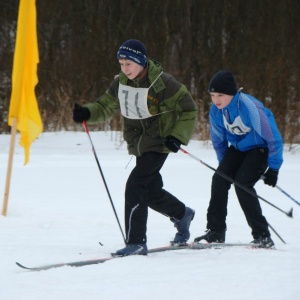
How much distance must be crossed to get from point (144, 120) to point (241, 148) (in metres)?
0.85

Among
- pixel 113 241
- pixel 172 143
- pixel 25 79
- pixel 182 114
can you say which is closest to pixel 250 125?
pixel 182 114

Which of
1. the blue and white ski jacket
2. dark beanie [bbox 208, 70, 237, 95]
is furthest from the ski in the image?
dark beanie [bbox 208, 70, 237, 95]

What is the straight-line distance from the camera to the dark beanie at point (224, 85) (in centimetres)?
545

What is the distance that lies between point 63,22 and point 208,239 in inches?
496

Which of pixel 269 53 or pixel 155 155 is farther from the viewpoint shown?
pixel 269 53

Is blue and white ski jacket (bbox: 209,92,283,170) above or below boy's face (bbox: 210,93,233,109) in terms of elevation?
below

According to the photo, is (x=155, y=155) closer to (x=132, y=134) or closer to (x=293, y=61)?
(x=132, y=134)

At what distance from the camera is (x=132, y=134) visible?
5.25m

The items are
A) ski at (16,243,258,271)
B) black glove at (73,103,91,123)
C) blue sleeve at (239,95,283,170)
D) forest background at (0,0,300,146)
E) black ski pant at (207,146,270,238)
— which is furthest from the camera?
forest background at (0,0,300,146)

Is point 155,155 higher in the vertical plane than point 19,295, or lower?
higher

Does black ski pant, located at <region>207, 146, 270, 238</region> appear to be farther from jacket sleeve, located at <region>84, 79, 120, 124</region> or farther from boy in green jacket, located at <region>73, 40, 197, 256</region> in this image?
jacket sleeve, located at <region>84, 79, 120, 124</region>

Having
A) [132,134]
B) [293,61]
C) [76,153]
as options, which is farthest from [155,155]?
[293,61]

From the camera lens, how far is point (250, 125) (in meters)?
5.45

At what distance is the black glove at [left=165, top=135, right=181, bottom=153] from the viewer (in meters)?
5.08
